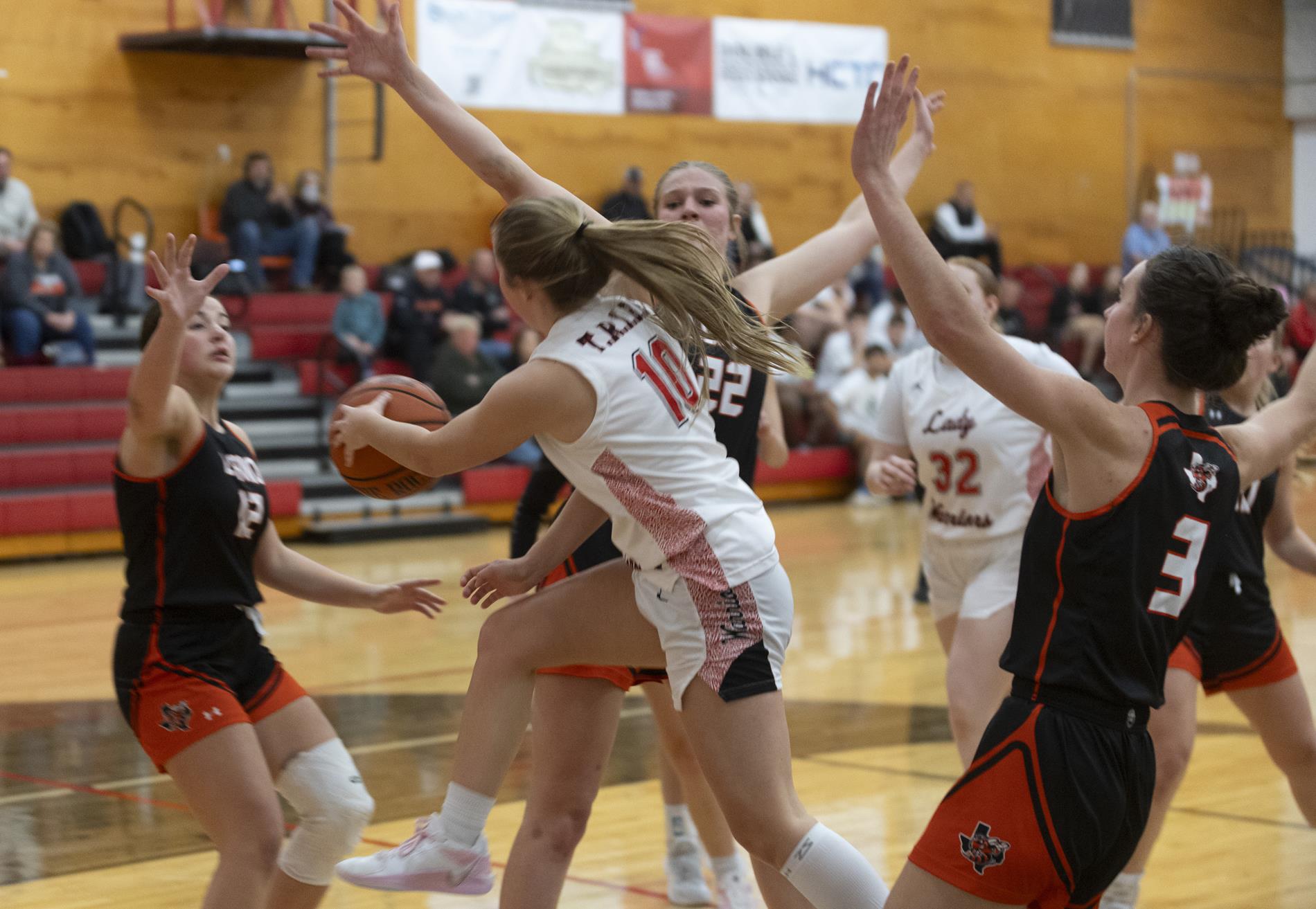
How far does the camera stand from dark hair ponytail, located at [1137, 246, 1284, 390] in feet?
9.09

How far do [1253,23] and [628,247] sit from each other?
2397 cm

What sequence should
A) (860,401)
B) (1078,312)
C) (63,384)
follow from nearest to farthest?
(63,384) → (860,401) → (1078,312)

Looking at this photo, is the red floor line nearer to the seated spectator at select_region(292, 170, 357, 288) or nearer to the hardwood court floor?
the hardwood court floor

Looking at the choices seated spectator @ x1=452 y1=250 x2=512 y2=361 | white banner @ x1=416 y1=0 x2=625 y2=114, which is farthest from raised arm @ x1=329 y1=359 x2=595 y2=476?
white banner @ x1=416 y1=0 x2=625 y2=114

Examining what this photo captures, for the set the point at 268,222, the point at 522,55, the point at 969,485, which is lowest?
the point at 969,485

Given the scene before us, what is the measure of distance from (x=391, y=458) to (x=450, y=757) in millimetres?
3129

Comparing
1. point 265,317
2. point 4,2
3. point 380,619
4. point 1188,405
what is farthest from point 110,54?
point 1188,405

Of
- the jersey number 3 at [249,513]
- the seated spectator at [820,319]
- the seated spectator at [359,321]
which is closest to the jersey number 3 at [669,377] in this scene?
the jersey number 3 at [249,513]

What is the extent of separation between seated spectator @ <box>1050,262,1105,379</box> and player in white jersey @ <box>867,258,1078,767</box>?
1295 centimetres

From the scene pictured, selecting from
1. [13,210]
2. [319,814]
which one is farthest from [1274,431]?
[13,210]

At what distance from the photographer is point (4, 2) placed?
14.6 m

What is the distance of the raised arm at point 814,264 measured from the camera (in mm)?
3920

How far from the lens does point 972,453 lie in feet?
15.2

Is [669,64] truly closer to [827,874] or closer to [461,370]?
[461,370]
